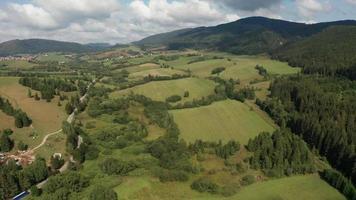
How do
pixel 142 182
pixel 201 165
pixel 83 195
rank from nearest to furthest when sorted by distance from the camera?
pixel 83 195 < pixel 142 182 < pixel 201 165

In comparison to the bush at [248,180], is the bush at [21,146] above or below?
above

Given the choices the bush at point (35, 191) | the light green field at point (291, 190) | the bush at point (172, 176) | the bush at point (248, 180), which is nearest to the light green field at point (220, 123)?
the bush at point (248, 180)

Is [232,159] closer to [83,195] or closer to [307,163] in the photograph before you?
[307,163]

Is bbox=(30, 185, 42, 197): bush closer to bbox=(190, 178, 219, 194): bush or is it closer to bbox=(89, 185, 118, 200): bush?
bbox=(89, 185, 118, 200): bush

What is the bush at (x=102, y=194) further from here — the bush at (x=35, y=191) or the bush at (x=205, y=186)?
the bush at (x=205, y=186)

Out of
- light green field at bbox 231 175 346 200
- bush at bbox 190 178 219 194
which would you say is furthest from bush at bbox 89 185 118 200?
light green field at bbox 231 175 346 200

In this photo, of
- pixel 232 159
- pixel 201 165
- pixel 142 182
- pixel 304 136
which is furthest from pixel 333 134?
pixel 142 182
